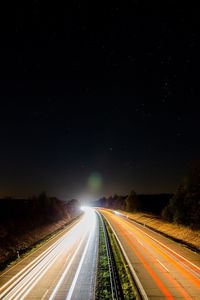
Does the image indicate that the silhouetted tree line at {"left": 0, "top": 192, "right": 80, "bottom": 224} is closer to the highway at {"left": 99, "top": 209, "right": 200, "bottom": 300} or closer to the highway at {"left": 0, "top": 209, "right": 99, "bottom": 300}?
the highway at {"left": 0, "top": 209, "right": 99, "bottom": 300}

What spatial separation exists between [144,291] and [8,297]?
381 inches

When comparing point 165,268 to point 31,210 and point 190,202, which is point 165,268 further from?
point 31,210

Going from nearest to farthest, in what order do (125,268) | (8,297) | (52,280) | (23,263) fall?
(8,297) < (52,280) < (125,268) < (23,263)

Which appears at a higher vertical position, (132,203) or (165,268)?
(132,203)

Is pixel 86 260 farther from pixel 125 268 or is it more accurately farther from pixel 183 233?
pixel 183 233

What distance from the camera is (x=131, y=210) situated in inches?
4173

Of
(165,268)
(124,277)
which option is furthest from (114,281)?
(165,268)

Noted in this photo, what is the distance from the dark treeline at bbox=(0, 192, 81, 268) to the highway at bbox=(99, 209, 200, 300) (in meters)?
14.5

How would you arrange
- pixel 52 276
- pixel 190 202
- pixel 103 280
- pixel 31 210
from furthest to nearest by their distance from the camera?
1. pixel 31 210
2. pixel 190 202
3. pixel 52 276
4. pixel 103 280

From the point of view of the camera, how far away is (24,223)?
6056cm

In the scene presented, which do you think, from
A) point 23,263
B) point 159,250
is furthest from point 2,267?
point 159,250

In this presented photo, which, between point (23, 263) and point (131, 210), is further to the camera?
point (131, 210)

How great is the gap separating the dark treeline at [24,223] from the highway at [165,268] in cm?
1446

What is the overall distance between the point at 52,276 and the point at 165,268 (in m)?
10.4
